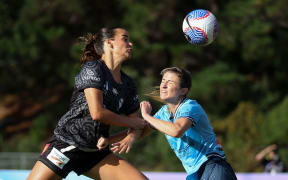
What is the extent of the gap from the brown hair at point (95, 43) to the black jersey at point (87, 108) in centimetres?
21

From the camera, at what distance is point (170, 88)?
461 centimetres

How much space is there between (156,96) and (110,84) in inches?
28.8

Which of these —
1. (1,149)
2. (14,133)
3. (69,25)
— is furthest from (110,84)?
(14,133)

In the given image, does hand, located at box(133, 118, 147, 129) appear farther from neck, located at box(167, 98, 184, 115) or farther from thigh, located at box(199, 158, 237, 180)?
thigh, located at box(199, 158, 237, 180)

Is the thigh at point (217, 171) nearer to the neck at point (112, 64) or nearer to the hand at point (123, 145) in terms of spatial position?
the hand at point (123, 145)

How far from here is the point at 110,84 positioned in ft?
14.4

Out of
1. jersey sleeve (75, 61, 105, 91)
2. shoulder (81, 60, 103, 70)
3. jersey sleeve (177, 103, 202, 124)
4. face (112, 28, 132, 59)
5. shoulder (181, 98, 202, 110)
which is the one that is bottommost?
jersey sleeve (177, 103, 202, 124)

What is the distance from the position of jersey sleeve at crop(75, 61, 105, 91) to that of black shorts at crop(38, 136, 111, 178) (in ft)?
1.63

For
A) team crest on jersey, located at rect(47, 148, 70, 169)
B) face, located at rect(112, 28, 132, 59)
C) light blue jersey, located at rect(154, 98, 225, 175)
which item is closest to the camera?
team crest on jersey, located at rect(47, 148, 70, 169)

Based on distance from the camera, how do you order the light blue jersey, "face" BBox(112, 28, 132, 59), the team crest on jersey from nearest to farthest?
the team crest on jersey, "face" BBox(112, 28, 132, 59), the light blue jersey

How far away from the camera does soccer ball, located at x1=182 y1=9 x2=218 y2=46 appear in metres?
5.84

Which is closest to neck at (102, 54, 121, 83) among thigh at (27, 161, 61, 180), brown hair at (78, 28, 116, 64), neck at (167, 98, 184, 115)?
brown hair at (78, 28, 116, 64)

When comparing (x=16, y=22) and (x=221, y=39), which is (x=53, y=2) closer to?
(x=16, y=22)

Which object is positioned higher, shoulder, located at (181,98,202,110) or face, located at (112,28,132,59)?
face, located at (112,28,132,59)
